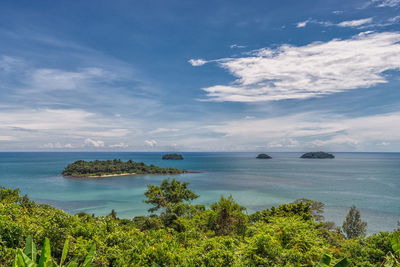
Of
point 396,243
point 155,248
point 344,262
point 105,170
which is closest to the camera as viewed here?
point 396,243

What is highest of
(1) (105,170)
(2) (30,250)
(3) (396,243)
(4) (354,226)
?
(3) (396,243)

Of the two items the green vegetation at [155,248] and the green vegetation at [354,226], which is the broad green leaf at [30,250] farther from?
the green vegetation at [354,226]

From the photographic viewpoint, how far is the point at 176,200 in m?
26.7

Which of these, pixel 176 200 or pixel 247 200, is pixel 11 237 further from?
pixel 247 200

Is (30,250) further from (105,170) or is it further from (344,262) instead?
(105,170)

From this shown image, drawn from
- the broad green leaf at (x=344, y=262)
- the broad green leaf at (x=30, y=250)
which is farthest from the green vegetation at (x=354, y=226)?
the broad green leaf at (x=30, y=250)

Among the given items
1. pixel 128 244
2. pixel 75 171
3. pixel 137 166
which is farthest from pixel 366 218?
pixel 75 171

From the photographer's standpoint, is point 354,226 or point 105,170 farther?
point 105,170

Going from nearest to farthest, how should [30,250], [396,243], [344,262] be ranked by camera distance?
1. [396,243]
2. [344,262]
3. [30,250]

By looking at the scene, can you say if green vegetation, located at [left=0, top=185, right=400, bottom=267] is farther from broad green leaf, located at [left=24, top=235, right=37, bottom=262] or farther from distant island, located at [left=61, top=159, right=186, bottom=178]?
distant island, located at [left=61, top=159, right=186, bottom=178]

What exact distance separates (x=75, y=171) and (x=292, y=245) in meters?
89.6

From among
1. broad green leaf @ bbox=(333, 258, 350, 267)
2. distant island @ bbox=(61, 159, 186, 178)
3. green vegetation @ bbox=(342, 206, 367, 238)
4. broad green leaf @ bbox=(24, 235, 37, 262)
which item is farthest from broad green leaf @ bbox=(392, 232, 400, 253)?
distant island @ bbox=(61, 159, 186, 178)

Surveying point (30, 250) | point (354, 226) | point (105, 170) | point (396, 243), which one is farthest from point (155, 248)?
point (105, 170)

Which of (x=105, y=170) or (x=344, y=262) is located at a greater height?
(x=344, y=262)
